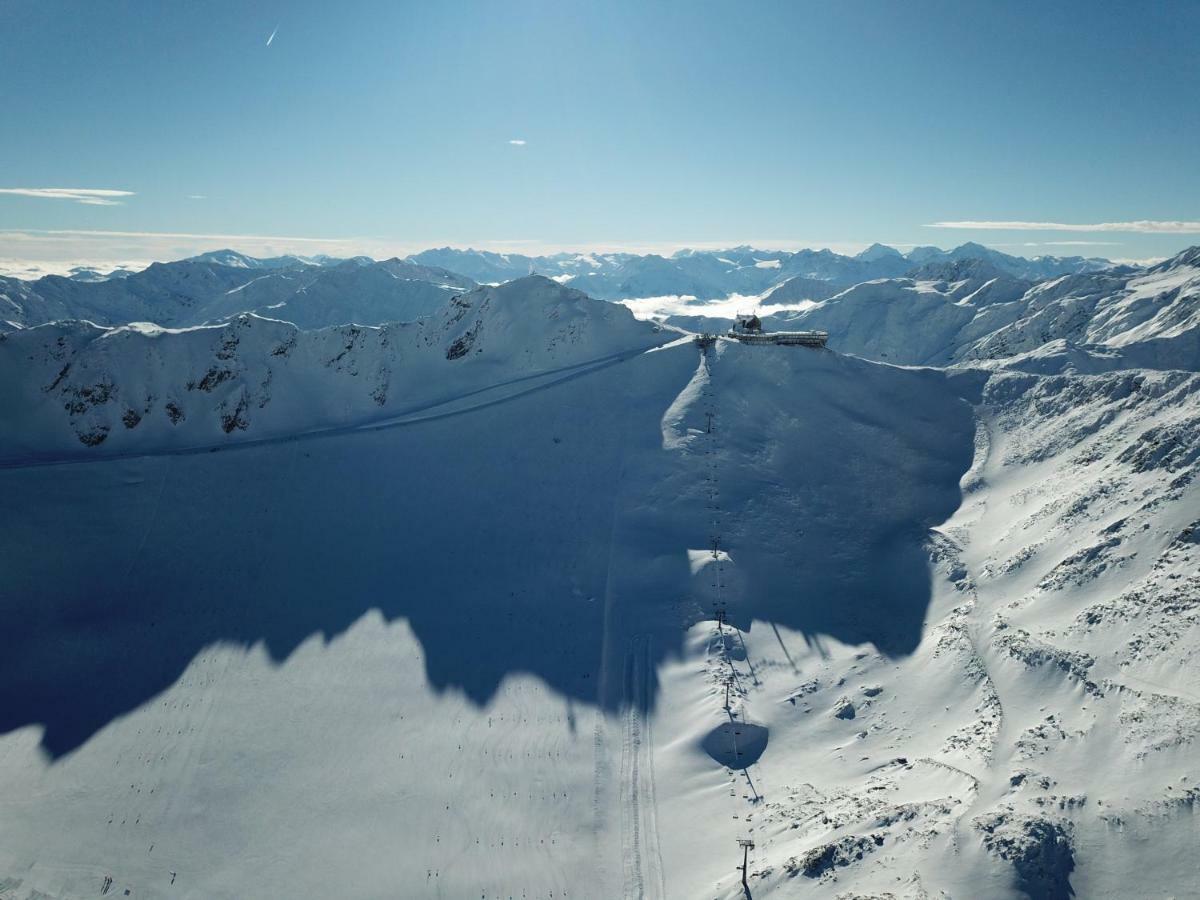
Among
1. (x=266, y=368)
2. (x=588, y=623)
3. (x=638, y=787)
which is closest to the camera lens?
(x=638, y=787)

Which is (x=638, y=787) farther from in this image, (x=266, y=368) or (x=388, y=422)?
(x=266, y=368)

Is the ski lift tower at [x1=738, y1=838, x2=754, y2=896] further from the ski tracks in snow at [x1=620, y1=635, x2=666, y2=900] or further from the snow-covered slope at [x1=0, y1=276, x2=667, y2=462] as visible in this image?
the snow-covered slope at [x1=0, y1=276, x2=667, y2=462]

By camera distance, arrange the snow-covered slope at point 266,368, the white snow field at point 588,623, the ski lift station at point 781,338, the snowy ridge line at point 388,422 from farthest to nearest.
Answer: the ski lift station at point 781,338, the snow-covered slope at point 266,368, the snowy ridge line at point 388,422, the white snow field at point 588,623

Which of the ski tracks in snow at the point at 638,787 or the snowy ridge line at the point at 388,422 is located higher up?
the snowy ridge line at the point at 388,422

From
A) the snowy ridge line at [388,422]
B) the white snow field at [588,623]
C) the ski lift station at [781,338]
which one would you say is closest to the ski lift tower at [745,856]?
the white snow field at [588,623]

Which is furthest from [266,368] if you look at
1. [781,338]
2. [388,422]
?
[781,338]

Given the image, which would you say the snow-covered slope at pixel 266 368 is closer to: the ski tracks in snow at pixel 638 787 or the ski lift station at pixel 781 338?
the ski lift station at pixel 781 338

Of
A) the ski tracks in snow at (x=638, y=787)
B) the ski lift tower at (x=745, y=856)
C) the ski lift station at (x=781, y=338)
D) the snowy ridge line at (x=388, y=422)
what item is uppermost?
the ski lift station at (x=781, y=338)
